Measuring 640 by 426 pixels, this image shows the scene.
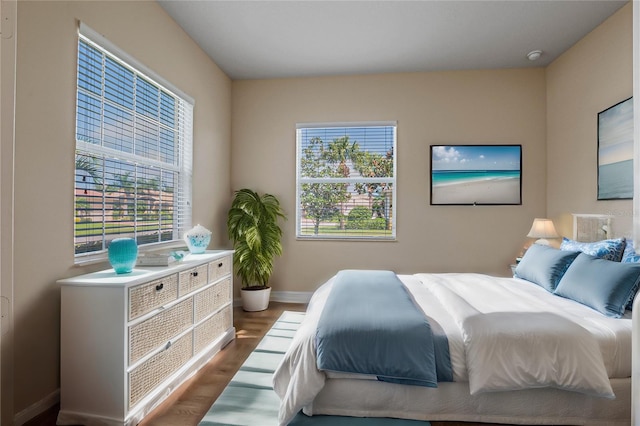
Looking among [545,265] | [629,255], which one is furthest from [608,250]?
[545,265]

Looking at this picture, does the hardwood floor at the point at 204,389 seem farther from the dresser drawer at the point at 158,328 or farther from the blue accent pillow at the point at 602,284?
the blue accent pillow at the point at 602,284

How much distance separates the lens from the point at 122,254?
201 centimetres

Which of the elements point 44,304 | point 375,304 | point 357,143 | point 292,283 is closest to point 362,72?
point 357,143

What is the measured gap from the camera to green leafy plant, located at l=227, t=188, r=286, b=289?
3.87 m

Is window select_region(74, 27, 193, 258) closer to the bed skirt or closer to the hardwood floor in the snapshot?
the hardwood floor

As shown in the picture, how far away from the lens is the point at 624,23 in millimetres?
2789

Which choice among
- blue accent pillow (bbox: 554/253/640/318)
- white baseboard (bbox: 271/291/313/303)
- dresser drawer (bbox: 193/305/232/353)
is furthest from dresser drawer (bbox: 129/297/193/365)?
blue accent pillow (bbox: 554/253/640/318)

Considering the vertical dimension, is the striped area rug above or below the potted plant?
below

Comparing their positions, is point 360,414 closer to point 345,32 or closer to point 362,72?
point 345,32

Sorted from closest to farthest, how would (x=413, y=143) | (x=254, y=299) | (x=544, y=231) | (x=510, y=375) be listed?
(x=510, y=375), (x=544, y=231), (x=254, y=299), (x=413, y=143)

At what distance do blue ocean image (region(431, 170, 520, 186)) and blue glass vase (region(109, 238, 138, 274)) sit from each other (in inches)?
130

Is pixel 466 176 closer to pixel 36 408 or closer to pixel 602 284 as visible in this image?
pixel 602 284

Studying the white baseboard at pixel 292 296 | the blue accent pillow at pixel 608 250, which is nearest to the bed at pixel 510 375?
the blue accent pillow at pixel 608 250

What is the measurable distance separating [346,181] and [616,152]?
2601 millimetres
